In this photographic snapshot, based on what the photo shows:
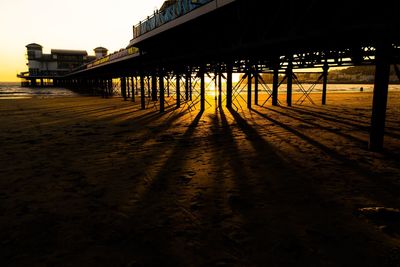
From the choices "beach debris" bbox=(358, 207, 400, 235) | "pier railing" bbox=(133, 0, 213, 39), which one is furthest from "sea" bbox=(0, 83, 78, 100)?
"beach debris" bbox=(358, 207, 400, 235)

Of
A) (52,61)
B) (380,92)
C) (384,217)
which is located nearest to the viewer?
(384,217)

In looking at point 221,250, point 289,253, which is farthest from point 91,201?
point 289,253

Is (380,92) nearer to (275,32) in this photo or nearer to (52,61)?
(275,32)

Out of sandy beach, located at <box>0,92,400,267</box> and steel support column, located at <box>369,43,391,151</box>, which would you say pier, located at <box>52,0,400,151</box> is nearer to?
steel support column, located at <box>369,43,391,151</box>

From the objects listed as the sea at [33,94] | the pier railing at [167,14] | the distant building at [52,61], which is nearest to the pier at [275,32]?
the pier railing at [167,14]

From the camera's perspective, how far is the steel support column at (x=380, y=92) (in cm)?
764

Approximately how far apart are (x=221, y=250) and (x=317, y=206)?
2157 mm

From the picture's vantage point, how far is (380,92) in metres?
7.90

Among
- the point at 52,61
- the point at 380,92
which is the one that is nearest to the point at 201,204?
the point at 380,92

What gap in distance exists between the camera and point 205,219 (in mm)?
4391

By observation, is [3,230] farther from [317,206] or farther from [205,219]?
[317,206]

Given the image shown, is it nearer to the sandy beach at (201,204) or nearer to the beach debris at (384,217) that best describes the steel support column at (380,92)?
the sandy beach at (201,204)

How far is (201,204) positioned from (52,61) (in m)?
115

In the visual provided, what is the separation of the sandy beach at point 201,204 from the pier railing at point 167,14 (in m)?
6.75
